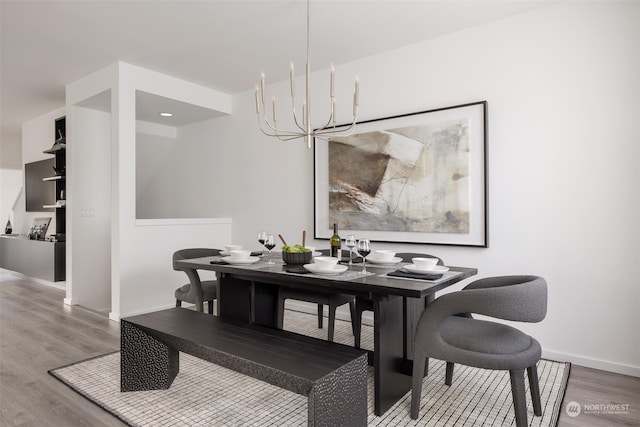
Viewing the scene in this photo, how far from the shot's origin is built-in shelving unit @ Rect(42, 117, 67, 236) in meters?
5.11

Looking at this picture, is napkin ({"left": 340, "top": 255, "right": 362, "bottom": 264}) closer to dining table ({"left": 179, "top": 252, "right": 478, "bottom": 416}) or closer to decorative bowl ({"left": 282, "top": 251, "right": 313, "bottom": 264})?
dining table ({"left": 179, "top": 252, "right": 478, "bottom": 416})

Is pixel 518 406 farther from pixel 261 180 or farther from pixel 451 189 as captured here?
pixel 261 180

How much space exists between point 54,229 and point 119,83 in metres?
2.96

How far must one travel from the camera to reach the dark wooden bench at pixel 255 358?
1.56 metres

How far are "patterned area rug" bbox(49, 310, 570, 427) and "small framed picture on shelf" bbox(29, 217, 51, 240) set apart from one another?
12.7 ft

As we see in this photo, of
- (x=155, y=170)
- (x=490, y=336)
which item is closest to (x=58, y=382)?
(x=490, y=336)

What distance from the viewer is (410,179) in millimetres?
3494

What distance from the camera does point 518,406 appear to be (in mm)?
1777

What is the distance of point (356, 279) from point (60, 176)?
481cm

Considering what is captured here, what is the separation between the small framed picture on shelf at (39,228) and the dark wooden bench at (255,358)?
14.4ft

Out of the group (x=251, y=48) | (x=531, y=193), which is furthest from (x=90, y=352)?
(x=531, y=193)

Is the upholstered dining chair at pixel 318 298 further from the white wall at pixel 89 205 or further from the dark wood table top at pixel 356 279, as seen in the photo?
the white wall at pixel 89 205

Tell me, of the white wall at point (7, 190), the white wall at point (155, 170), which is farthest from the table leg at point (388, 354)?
the white wall at point (7, 190)

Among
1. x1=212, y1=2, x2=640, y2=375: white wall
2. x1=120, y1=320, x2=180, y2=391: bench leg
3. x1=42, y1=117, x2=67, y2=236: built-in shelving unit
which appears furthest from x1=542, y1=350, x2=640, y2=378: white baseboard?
x1=42, y1=117, x2=67, y2=236: built-in shelving unit
